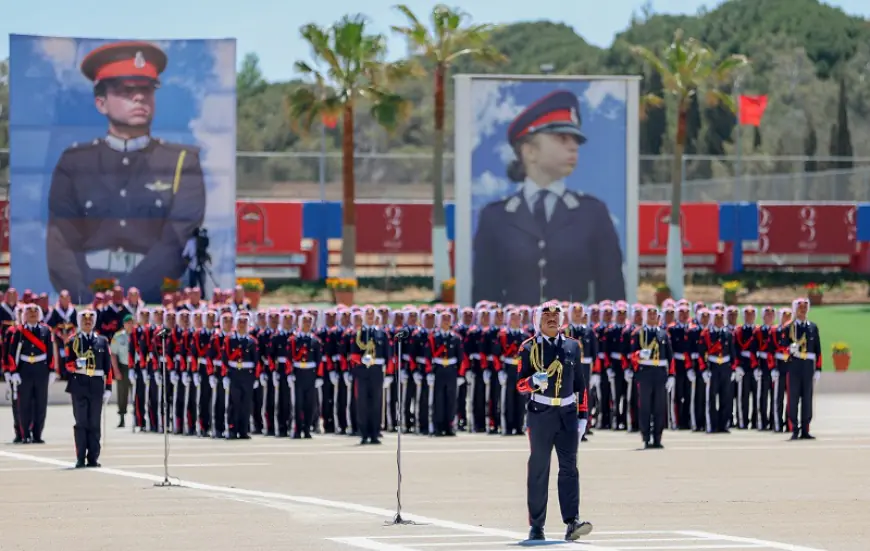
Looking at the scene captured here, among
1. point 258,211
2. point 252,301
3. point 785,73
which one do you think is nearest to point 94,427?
point 252,301

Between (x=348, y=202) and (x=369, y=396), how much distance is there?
954 inches

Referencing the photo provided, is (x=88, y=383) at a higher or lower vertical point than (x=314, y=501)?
higher

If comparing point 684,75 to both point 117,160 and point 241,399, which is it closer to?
point 117,160

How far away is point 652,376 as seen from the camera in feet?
79.9

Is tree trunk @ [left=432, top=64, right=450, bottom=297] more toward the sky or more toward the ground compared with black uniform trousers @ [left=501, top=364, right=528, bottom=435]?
more toward the sky

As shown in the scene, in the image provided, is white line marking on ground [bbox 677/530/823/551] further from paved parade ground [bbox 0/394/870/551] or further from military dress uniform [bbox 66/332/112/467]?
military dress uniform [bbox 66/332/112/467]

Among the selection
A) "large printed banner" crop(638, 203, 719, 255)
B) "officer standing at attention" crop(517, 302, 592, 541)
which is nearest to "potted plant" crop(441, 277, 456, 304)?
"large printed banner" crop(638, 203, 719, 255)

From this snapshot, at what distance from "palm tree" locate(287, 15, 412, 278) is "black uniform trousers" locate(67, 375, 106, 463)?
27445 millimetres

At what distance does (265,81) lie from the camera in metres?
134

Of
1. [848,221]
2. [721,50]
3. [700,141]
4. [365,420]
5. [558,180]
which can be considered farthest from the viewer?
[721,50]

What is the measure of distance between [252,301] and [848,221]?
68.1ft

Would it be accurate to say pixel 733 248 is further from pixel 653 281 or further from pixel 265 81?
pixel 265 81

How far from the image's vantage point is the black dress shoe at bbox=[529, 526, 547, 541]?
552 inches

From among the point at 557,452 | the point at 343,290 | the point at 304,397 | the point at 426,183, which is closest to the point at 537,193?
the point at 343,290
